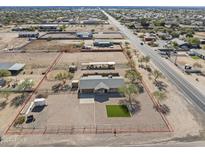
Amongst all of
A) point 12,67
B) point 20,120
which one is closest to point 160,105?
point 20,120

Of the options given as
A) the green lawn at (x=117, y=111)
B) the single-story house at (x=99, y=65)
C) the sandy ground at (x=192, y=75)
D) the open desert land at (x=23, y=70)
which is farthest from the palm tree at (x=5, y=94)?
the sandy ground at (x=192, y=75)

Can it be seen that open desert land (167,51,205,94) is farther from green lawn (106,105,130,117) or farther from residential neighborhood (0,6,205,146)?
green lawn (106,105,130,117)

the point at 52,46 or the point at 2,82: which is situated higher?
the point at 52,46

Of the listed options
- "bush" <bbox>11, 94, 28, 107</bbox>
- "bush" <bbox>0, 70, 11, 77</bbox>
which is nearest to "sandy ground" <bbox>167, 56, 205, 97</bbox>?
"bush" <bbox>11, 94, 28, 107</bbox>

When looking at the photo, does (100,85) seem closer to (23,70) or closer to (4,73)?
(4,73)

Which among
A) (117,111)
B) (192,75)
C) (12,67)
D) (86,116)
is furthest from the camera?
(12,67)

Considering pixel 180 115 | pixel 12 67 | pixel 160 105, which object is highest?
pixel 12 67
